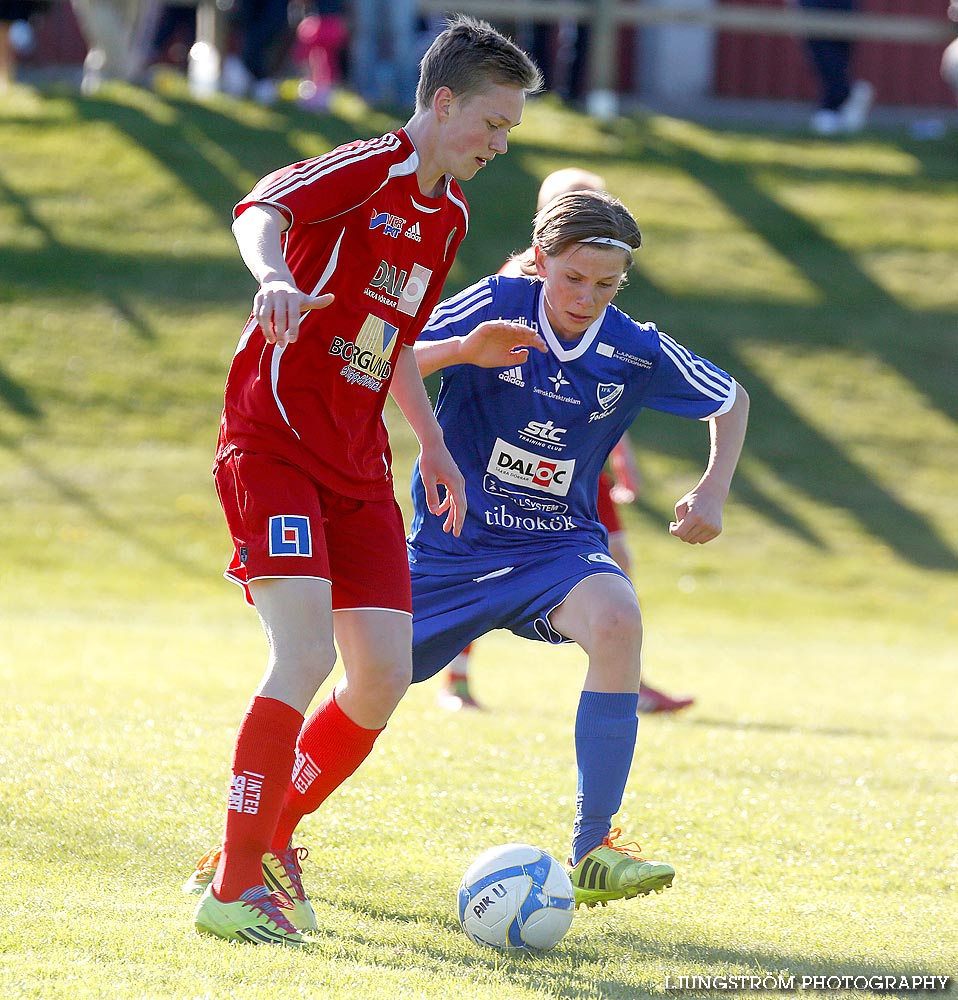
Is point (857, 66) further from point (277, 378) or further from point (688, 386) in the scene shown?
point (277, 378)

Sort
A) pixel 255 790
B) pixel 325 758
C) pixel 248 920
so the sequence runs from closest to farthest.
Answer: pixel 248 920
pixel 255 790
pixel 325 758

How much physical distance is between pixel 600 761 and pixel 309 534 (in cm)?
99

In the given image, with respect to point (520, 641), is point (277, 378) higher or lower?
higher

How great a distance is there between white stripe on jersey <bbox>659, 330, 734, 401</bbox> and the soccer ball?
1478 millimetres

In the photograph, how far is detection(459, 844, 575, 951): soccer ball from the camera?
3.39 m

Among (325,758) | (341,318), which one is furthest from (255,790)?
(341,318)

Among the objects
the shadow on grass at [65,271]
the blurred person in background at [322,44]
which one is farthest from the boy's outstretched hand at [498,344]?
the blurred person in background at [322,44]

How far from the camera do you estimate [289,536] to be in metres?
3.42

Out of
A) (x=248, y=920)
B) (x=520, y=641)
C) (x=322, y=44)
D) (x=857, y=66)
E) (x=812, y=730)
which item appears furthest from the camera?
(x=857, y=66)

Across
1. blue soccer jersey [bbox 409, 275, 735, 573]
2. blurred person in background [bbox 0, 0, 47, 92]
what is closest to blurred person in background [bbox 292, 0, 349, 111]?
blurred person in background [bbox 0, 0, 47, 92]

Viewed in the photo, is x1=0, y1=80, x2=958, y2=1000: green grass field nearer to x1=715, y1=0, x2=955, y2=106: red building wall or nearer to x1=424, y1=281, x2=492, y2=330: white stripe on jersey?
x1=424, y1=281, x2=492, y2=330: white stripe on jersey

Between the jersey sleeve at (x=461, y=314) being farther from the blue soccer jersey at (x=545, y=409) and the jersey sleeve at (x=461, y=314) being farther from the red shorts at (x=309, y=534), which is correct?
the red shorts at (x=309, y=534)

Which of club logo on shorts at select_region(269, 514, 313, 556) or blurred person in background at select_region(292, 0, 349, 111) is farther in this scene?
blurred person in background at select_region(292, 0, 349, 111)

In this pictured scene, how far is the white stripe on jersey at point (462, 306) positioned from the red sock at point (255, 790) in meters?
1.38
